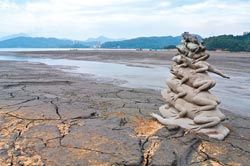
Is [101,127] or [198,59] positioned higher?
[198,59]

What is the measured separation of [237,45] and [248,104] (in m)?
52.6

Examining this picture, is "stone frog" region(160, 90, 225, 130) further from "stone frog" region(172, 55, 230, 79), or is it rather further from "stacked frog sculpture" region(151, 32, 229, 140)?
"stone frog" region(172, 55, 230, 79)

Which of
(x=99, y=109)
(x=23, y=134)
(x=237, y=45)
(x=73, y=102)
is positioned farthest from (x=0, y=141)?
(x=237, y=45)

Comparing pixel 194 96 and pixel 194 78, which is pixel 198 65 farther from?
pixel 194 96

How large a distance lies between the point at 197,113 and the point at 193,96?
1.24 feet

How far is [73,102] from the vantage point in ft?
36.0

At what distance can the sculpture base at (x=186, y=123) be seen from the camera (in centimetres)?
755

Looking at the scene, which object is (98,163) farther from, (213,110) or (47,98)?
(47,98)

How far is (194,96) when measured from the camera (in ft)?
26.3

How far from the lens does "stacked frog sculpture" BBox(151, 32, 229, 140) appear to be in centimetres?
768

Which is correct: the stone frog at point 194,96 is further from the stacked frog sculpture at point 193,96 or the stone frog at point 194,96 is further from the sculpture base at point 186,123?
the sculpture base at point 186,123

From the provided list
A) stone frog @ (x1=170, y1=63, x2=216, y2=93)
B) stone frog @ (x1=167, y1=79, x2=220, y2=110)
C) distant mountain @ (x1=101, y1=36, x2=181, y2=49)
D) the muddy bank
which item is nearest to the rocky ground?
the muddy bank

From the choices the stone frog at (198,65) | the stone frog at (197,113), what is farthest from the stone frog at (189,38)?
the stone frog at (197,113)

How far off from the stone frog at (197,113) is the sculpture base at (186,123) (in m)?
0.09
